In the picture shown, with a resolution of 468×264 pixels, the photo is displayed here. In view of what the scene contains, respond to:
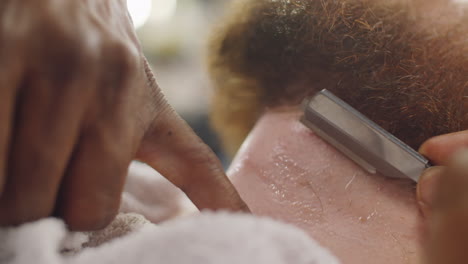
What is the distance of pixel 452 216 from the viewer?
31 centimetres

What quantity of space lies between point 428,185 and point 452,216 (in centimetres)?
38

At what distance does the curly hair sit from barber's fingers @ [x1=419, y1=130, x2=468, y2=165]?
6cm

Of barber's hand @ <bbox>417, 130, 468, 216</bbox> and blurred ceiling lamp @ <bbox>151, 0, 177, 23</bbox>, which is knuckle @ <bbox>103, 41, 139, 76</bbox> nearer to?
barber's hand @ <bbox>417, 130, 468, 216</bbox>

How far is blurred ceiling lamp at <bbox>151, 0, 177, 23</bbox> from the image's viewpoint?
325 cm

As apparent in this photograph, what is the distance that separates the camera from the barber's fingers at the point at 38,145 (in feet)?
1.43

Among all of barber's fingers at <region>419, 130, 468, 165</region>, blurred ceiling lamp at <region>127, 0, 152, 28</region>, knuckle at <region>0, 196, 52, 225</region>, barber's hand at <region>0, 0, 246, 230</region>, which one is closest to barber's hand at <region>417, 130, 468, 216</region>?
barber's fingers at <region>419, 130, 468, 165</region>

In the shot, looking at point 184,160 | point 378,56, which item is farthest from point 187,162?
point 378,56

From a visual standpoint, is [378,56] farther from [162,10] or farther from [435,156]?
[162,10]

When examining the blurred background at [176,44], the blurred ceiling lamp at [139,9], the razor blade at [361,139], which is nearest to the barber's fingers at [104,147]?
the razor blade at [361,139]

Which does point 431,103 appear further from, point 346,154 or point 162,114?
point 162,114

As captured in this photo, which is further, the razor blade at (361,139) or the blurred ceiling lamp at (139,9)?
the blurred ceiling lamp at (139,9)

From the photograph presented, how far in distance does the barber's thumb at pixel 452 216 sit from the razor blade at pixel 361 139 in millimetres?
374

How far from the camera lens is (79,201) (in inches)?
20.3

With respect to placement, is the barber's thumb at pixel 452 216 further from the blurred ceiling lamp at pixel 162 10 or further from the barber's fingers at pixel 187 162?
the blurred ceiling lamp at pixel 162 10
